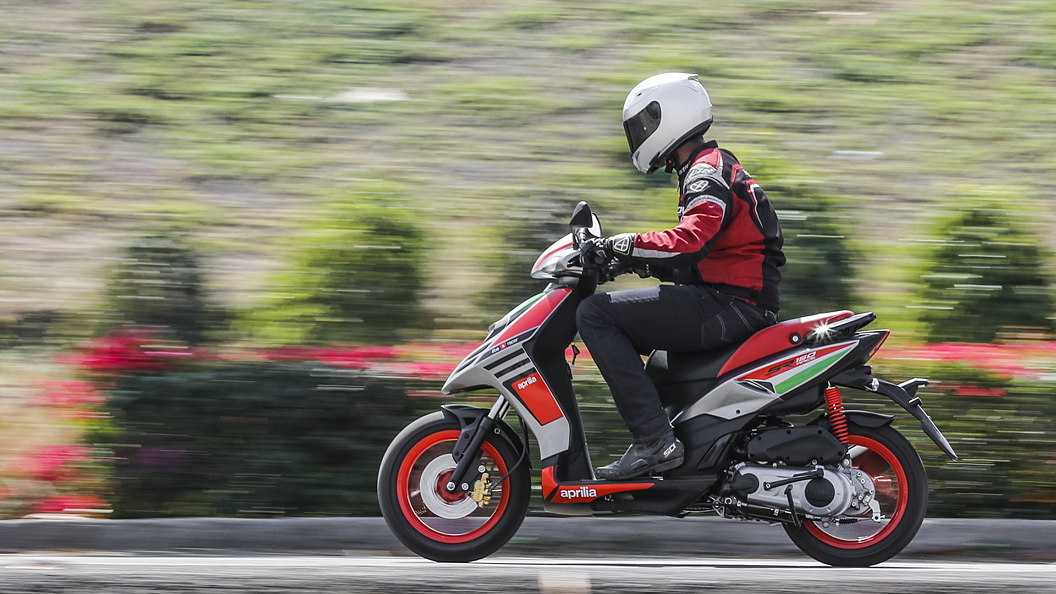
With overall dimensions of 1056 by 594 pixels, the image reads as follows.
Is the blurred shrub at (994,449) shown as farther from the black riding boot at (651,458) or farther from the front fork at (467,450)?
the front fork at (467,450)

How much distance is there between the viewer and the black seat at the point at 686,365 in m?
4.87

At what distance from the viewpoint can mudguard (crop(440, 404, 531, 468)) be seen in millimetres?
4973

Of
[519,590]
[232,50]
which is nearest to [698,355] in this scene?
[519,590]

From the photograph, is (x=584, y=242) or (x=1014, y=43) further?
(x=1014, y=43)

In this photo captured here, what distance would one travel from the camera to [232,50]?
12.1 metres

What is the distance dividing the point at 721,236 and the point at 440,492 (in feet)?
5.26

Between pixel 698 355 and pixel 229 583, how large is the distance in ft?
6.96

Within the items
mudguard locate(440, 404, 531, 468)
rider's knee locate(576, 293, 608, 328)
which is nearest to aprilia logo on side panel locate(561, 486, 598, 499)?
mudguard locate(440, 404, 531, 468)

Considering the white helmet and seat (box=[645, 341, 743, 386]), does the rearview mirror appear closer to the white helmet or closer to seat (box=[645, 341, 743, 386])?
the white helmet

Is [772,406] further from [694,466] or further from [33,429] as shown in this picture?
[33,429]

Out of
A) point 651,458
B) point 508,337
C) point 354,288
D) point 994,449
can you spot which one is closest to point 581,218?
point 508,337

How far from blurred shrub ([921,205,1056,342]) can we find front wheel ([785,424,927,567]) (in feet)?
5.99

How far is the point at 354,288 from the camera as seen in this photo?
6.38 meters

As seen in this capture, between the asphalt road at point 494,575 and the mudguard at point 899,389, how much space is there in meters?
0.59
